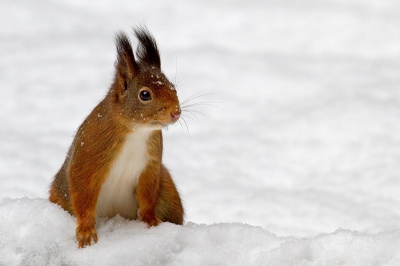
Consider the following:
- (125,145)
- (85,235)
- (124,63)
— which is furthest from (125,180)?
(124,63)

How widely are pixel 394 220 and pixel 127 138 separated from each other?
91.5 inches

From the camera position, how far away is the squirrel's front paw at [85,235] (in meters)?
2.18

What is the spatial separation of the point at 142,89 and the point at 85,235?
1.65 feet

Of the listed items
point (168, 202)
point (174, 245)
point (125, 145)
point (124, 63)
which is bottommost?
point (174, 245)

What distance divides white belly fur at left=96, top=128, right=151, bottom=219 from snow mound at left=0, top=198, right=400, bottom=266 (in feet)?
0.38

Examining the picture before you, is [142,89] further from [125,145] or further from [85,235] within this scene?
[85,235]

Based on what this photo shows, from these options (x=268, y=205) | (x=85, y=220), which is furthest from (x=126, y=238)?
(x=268, y=205)

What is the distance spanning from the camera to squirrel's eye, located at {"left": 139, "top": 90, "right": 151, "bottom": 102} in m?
2.21

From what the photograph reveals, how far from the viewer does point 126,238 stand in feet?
7.14

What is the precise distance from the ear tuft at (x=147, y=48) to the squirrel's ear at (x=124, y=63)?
0.07 metres

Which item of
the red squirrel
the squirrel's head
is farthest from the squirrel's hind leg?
the squirrel's head

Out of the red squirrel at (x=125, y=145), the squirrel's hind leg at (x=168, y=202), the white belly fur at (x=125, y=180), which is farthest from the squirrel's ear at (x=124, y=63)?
the squirrel's hind leg at (x=168, y=202)

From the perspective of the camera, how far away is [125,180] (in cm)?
233

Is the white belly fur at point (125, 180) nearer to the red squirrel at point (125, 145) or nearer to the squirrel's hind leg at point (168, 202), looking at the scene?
the red squirrel at point (125, 145)
